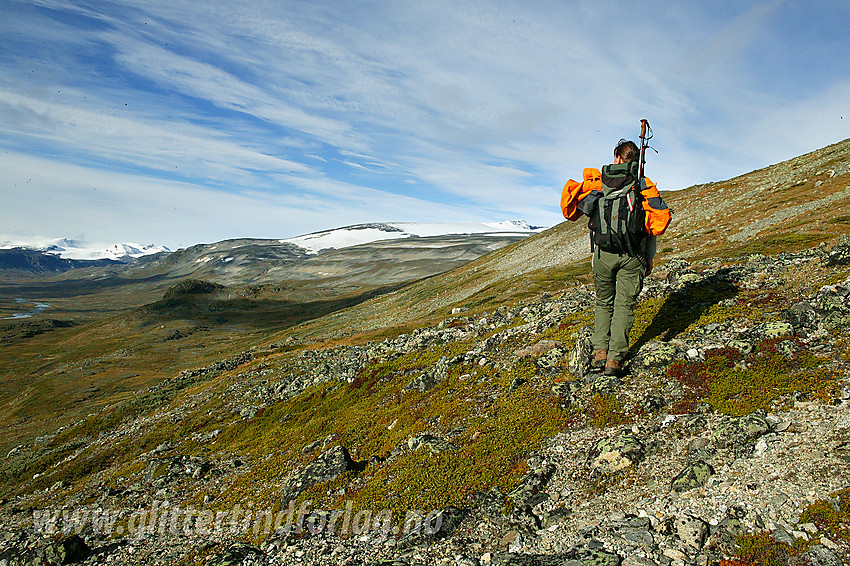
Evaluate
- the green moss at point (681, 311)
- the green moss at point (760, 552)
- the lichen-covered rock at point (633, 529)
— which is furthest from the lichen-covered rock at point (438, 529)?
the green moss at point (681, 311)

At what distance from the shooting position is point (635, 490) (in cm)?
738

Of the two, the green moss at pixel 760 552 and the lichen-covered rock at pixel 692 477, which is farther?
the lichen-covered rock at pixel 692 477

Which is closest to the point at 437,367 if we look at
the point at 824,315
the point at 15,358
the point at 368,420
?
the point at 368,420

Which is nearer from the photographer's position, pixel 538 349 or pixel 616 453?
pixel 616 453

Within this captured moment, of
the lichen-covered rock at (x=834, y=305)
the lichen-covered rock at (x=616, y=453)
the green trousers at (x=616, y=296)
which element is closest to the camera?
the lichen-covered rock at (x=616, y=453)

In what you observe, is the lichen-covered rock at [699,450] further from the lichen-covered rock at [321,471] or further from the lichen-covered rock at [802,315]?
the lichen-covered rock at [321,471]

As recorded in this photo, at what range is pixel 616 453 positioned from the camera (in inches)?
326

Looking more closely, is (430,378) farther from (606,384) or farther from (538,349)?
(606,384)

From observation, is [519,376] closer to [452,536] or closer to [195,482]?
[452,536]

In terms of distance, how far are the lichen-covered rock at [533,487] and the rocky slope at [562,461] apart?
0.10 ft

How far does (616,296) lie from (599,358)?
185cm

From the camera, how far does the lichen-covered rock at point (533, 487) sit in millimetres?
7887

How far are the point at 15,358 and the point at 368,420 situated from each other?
6821 inches

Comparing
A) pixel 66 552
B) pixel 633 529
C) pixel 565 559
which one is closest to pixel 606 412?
pixel 633 529
